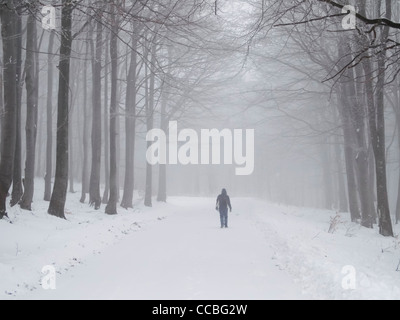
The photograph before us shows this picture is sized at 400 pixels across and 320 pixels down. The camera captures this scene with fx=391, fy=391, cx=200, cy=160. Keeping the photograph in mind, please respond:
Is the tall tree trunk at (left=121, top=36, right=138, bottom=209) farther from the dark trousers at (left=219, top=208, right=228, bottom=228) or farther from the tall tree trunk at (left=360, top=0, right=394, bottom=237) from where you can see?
the tall tree trunk at (left=360, top=0, right=394, bottom=237)

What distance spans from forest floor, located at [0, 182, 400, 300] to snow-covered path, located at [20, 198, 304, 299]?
0.02m

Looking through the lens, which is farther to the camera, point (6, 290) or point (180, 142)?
point (180, 142)

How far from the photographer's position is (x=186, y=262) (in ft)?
28.4

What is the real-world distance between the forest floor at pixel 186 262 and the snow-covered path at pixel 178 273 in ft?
0.05

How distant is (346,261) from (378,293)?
3165 millimetres

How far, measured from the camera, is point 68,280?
7.07 meters

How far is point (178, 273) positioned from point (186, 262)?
3.54ft

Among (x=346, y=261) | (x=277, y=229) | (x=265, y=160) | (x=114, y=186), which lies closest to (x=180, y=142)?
(x=265, y=160)

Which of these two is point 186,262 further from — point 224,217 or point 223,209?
point 223,209

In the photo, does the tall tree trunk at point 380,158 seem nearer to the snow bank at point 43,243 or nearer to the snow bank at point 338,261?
the snow bank at point 338,261

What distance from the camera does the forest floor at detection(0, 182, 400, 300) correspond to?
6.27 metres

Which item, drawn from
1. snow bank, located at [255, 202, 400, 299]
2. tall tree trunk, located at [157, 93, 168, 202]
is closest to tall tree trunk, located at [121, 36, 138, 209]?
tall tree trunk, located at [157, 93, 168, 202]

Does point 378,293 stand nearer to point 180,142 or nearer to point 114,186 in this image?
point 114,186
